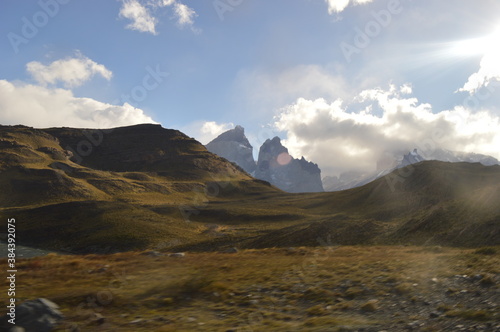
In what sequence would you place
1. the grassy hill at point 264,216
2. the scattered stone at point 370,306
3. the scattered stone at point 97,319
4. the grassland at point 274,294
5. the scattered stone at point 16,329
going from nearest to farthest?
the scattered stone at point 16,329 → the grassland at point 274,294 → the scattered stone at point 97,319 → the scattered stone at point 370,306 → the grassy hill at point 264,216

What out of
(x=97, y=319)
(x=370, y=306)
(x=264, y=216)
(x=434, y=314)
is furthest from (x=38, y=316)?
(x=264, y=216)

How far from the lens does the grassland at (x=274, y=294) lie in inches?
413

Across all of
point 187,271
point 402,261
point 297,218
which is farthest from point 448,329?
point 297,218

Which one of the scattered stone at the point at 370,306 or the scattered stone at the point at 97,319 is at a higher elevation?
the scattered stone at the point at 97,319

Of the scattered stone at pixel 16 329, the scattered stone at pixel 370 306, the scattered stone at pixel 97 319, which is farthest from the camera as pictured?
the scattered stone at pixel 370 306

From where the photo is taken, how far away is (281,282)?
634 inches

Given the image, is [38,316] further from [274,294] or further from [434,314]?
[434,314]

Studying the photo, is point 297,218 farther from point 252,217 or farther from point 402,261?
point 402,261

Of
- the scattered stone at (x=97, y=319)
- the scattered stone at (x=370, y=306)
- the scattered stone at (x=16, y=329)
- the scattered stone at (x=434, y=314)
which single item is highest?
the scattered stone at (x=16, y=329)

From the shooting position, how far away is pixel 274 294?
14352 millimetres

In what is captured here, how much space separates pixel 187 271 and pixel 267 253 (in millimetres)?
9407

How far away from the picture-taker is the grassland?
10.5 meters

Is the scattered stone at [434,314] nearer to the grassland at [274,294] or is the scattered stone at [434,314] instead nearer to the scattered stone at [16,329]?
the grassland at [274,294]

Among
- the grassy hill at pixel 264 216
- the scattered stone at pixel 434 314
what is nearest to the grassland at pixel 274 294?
the scattered stone at pixel 434 314
